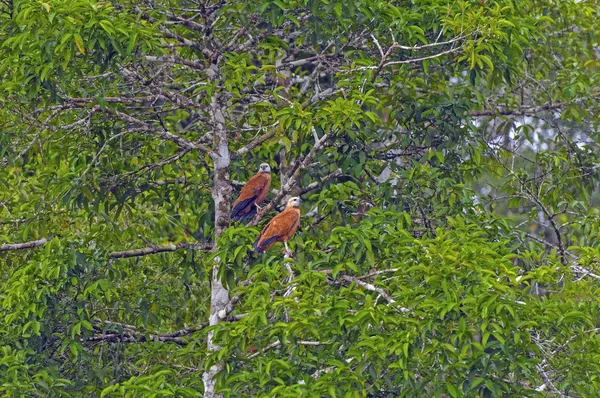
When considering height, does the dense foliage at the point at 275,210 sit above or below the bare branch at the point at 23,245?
above

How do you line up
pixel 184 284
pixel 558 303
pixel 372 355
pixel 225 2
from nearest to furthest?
pixel 372 355 < pixel 558 303 < pixel 225 2 < pixel 184 284

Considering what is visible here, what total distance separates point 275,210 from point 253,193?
0.31 metres

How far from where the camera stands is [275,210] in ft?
27.0

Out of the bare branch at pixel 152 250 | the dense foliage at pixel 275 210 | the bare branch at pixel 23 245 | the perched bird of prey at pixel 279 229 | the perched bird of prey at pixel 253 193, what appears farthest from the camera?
the perched bird of prey at pixel 253 193

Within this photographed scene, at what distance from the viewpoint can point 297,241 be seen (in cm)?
705

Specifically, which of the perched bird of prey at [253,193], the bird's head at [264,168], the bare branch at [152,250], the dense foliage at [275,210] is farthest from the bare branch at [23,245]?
the bird's head at [264,168]

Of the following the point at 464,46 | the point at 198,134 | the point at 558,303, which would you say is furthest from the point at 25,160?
the point at 558,303

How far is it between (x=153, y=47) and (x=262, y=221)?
5.58ft

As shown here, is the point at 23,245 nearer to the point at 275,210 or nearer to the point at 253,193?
the point at 253,193

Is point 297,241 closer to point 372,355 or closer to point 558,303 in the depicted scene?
point 372,355

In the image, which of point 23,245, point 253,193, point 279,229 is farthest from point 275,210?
point 23,245

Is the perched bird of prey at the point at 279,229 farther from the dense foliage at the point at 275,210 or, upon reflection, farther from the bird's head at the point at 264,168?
the bird's head at the point at 264,168

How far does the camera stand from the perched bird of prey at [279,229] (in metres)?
7.38

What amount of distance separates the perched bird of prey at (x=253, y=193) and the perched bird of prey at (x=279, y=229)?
23.3 inches
